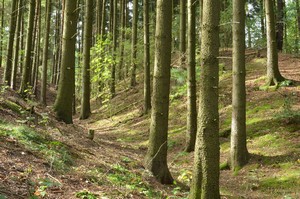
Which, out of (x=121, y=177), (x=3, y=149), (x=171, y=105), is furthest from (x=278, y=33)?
(x=3, y=149)

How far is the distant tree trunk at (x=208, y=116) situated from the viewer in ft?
15.8

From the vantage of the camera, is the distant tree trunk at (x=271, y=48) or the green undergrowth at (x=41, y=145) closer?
the green undergrowth at (x=41, y=145)

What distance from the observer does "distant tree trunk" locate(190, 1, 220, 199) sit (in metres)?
4.80

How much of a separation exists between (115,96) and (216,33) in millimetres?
19119

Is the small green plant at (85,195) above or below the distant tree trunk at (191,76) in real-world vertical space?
below

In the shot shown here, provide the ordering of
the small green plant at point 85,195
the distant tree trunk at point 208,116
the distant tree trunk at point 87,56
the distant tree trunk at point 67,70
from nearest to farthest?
the small green plant at point 85,195 < the distant tree trunk at point 208,116 < the distant tree trunk at point 67,70 < the distant tree trunk at point 87,56

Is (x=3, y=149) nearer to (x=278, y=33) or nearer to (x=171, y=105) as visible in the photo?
(x=171, y=105)

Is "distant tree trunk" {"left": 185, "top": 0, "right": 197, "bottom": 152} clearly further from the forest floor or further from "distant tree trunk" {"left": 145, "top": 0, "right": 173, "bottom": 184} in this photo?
"distant tree trunk" {"left": 145, "top": 0, "right": 173, "bottom": 184}

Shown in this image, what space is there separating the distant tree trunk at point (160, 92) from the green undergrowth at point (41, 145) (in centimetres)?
178

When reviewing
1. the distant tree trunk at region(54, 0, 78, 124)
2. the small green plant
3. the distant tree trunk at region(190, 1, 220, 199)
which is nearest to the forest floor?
the small green plant

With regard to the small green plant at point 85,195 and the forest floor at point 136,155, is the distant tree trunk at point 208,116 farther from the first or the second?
the small green plant at point 85,195

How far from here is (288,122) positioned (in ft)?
33.7

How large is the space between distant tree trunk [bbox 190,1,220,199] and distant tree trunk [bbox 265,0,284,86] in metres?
8.48

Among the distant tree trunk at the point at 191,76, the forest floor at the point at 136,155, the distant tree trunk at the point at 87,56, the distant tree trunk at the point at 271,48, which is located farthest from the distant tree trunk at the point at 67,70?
the distant tree trunk at the point at 271,48
